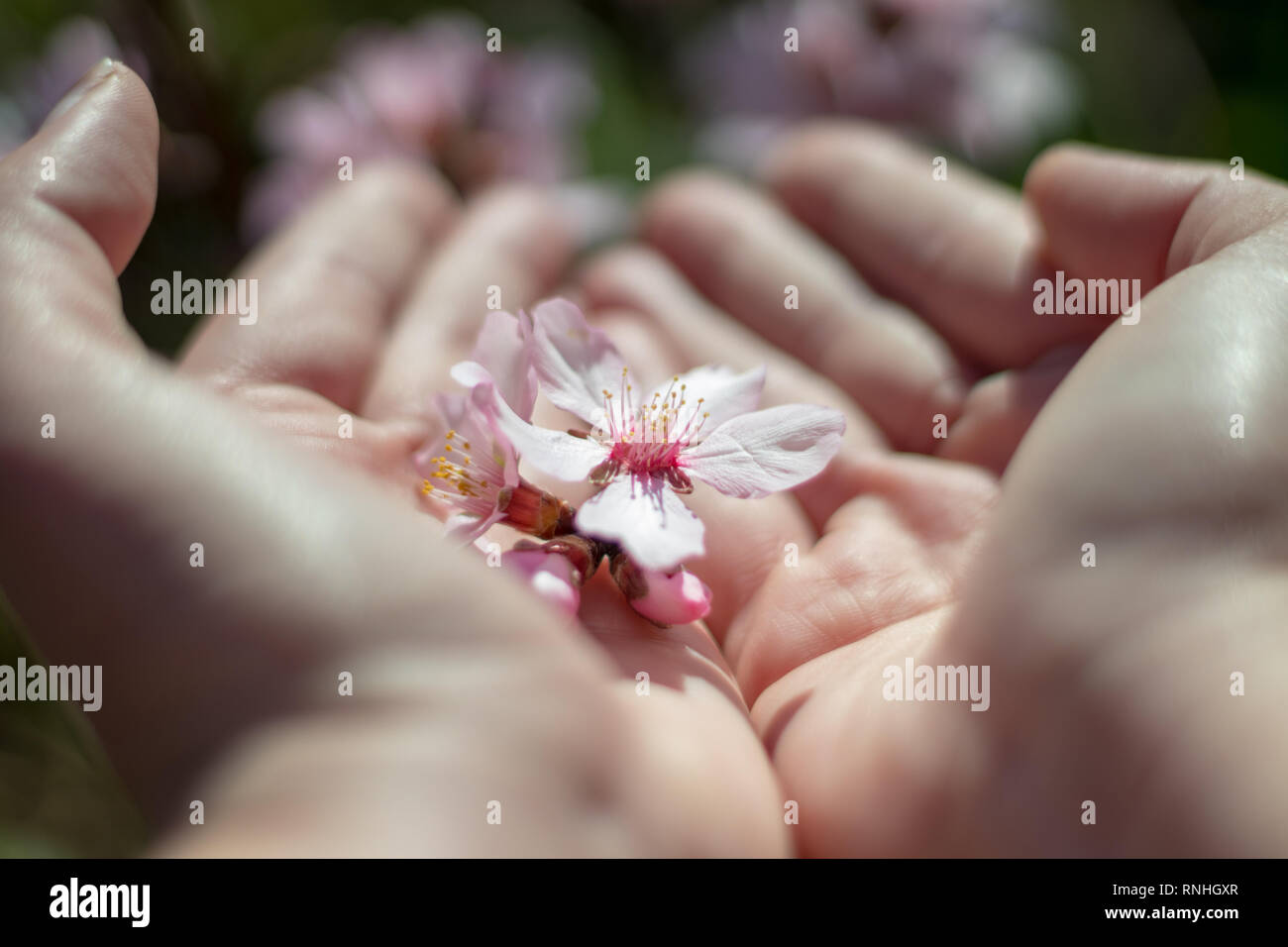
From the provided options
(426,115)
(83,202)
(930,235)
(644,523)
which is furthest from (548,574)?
(426,115)

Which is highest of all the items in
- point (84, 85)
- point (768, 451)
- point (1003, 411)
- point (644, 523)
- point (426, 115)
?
point (426, 115)

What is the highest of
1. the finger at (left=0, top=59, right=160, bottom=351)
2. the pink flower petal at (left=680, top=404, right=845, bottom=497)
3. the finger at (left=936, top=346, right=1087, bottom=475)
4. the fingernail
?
the fingernail

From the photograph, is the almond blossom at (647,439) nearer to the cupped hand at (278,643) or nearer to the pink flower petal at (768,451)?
the pink flower petal at (768,451)

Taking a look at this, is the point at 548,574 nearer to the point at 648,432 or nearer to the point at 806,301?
the point at 648,432

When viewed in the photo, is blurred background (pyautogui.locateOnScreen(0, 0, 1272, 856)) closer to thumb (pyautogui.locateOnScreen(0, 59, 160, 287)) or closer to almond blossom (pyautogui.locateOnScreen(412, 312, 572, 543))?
thumb (pyautogui.locateOnScreen(0, 59, 160, 287))

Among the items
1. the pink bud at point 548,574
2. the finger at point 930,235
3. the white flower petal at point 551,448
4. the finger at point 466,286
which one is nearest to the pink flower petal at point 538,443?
the white flower petal at point 551,448

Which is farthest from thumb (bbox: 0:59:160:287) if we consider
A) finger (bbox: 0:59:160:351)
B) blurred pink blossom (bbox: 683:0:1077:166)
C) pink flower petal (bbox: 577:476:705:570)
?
blurred pink blossom (bbox: 683:0:1077:166)
